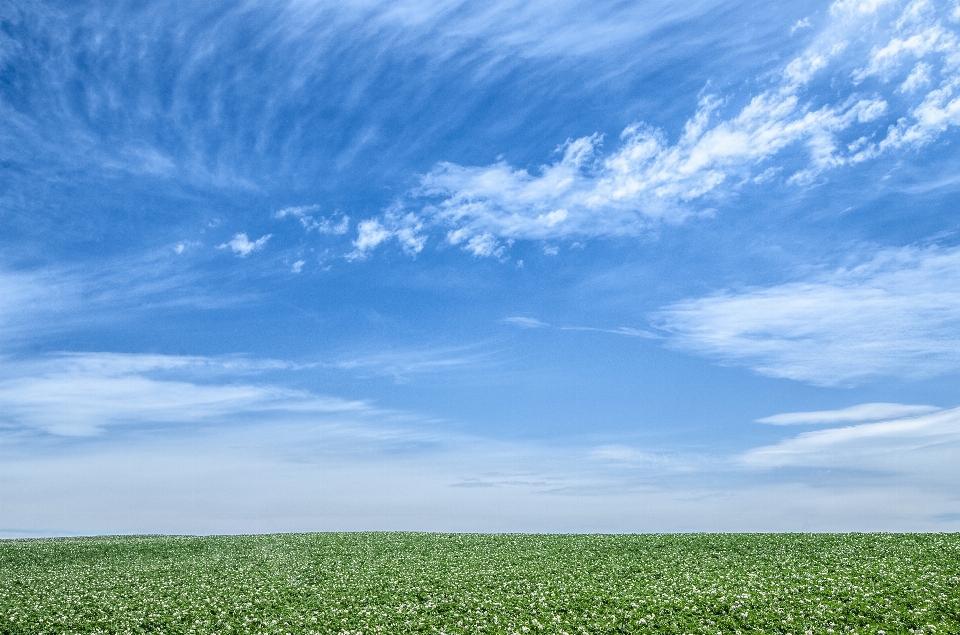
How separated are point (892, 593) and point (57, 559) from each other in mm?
53315

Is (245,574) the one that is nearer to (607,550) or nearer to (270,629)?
(270,629)

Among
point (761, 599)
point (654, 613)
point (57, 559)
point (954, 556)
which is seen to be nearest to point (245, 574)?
point (57, 559)

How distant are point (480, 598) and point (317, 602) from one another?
25.6 ft

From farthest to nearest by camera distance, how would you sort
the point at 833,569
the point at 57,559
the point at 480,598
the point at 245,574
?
the point at 57,559 < the point at 245,574 < the point at 833,569 < the point at 480,598

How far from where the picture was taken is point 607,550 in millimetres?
42594

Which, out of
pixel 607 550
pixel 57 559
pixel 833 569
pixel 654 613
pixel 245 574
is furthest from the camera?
pixel 57 559

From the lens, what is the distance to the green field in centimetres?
2670

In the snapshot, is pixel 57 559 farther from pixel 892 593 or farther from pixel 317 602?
pixel 892 593

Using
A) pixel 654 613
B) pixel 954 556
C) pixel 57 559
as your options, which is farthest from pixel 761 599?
pixel 57 559

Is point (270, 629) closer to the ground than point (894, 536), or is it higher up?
closer to the ground

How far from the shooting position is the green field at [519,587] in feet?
87.6

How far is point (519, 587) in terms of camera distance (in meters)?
32.7

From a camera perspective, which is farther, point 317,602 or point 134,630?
point 317,602

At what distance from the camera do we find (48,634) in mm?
28172
